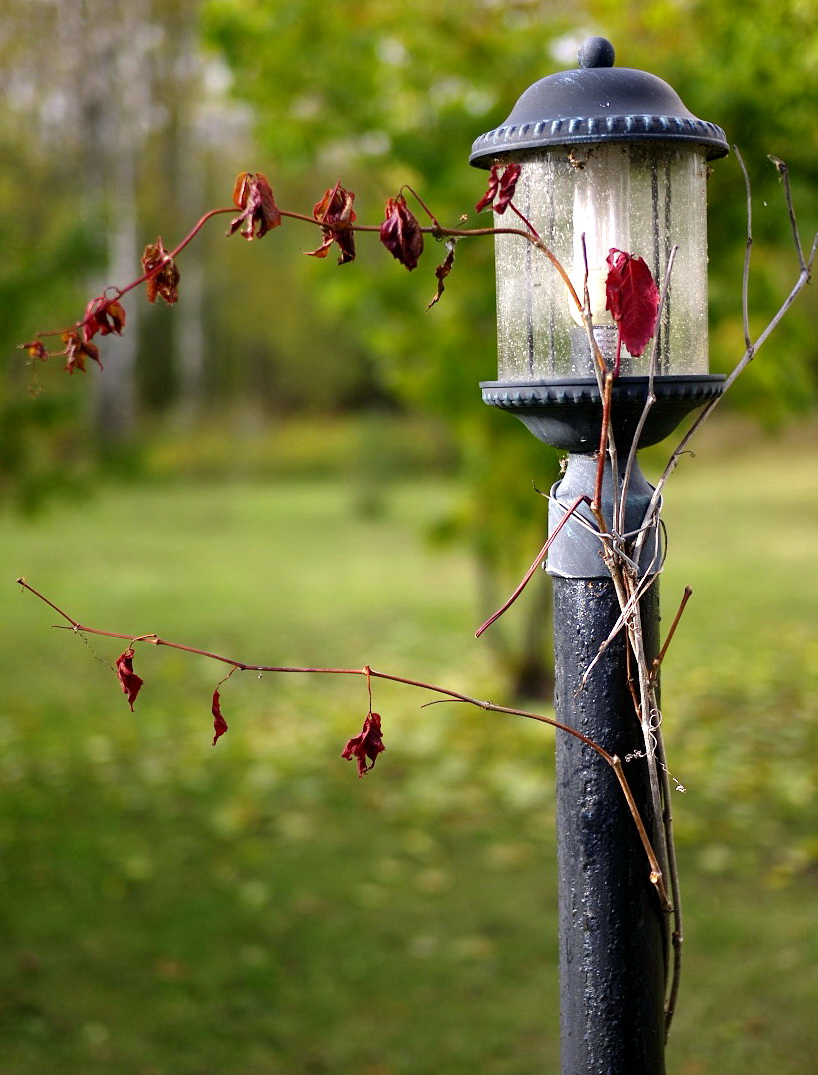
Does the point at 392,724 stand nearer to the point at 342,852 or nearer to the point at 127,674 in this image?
the point at 342,852

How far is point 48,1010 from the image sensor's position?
11.8 feet

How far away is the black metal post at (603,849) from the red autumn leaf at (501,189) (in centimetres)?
40

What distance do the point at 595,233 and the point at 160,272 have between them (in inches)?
24.8

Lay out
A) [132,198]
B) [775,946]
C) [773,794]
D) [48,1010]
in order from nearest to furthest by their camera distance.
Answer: [48,1010] → [775,946] → [773,794] → [132,198]

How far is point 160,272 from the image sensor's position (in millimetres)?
1624

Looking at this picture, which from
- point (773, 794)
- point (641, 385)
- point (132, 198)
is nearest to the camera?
point (641, 385)

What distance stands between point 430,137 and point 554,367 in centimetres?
426

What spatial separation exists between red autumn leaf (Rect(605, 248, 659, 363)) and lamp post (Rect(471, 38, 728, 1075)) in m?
0.07

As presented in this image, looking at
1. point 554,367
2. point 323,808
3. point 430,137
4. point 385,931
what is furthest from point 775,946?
point 430,137

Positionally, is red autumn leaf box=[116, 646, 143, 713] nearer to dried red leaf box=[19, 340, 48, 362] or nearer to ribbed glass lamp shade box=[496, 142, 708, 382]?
dried red leaf box=[19, 340, 48, 362]

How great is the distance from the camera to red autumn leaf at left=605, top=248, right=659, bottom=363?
5.20 feet

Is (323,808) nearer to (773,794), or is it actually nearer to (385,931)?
(385,931)

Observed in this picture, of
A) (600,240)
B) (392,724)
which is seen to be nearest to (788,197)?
(600,240)

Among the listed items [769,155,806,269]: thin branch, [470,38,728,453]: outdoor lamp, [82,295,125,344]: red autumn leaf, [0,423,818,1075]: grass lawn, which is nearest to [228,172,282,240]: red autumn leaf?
A: [82,295,125,344]: red autumn leaf
